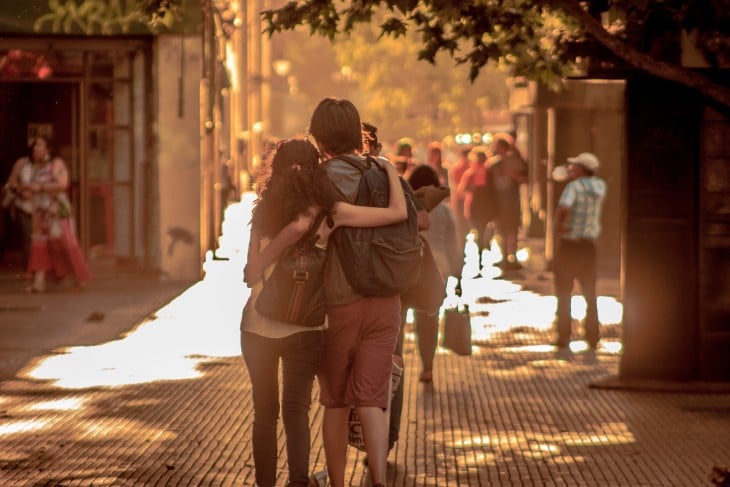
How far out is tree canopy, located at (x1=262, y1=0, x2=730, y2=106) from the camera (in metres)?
10.3

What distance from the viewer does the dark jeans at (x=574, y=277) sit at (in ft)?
44.7

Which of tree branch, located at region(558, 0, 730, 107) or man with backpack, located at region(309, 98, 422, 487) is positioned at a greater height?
tree branch, located at region(558, 0, 730, 107)

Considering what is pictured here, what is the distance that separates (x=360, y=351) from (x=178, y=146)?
14829mm

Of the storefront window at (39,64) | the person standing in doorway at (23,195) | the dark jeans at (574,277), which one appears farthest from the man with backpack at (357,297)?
the storefront window at (39,64)

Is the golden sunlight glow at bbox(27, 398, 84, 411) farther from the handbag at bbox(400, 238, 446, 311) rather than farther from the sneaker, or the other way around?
the sneaker

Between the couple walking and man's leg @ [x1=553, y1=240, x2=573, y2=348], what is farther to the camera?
man's leg @ [x1=553, y1=240, x2=573, y2=348]

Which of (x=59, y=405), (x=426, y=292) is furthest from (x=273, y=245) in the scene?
(x=59, y=405)

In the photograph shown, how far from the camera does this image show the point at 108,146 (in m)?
21.7

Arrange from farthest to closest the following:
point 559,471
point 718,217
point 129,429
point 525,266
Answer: point 525,266, point 718,217, point 129,429, point 559,471

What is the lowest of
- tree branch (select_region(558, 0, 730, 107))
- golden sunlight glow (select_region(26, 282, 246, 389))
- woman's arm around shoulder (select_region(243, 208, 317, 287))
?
golden sunlight glow (select_region(26, 282, 246, 389))

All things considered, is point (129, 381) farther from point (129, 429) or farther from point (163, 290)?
point (163, 290)

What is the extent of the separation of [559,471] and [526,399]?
257cm

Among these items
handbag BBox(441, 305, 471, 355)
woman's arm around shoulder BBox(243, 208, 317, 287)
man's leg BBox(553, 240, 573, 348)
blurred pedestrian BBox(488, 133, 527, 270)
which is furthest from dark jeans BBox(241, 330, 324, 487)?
blurred pedestrian BBox(488, 133, 527, 270)

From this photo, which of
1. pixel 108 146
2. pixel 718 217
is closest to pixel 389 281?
pixel 718 217
